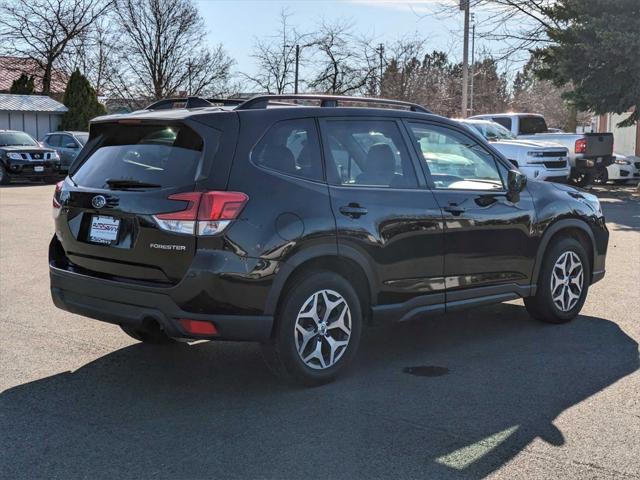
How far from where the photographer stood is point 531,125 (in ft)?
72.5

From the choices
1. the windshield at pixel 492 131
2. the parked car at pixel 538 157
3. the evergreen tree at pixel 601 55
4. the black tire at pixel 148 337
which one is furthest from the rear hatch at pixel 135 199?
the evergreen tree at pixel 601 55

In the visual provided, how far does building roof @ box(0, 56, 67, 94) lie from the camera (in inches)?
1817

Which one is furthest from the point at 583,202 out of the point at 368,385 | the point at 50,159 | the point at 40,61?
the point at 40,61

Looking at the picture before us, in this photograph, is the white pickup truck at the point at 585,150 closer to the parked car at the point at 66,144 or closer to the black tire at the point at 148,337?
the parked car at the point at 66,144

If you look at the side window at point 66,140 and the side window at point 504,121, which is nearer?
the side window at point 504,121

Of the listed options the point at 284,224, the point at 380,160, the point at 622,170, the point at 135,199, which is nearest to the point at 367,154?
the point at 380,160

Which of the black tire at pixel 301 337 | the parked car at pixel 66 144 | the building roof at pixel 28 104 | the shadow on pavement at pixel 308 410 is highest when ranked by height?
the building roof at pixel 28 104

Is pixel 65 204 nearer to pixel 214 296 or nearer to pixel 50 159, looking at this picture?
pixel 214 296

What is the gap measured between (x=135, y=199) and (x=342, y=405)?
5.77ft

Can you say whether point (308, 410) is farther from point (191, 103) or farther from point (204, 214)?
point (191, 103)

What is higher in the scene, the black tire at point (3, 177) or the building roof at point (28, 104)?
the building roof at point (28, 104)

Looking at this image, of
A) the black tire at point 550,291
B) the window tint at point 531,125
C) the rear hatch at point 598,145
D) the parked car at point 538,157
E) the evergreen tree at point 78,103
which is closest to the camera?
the black tire at point 550,291

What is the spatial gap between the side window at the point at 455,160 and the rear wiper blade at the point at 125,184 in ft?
6.59

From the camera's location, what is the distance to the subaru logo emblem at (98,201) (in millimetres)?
4797
